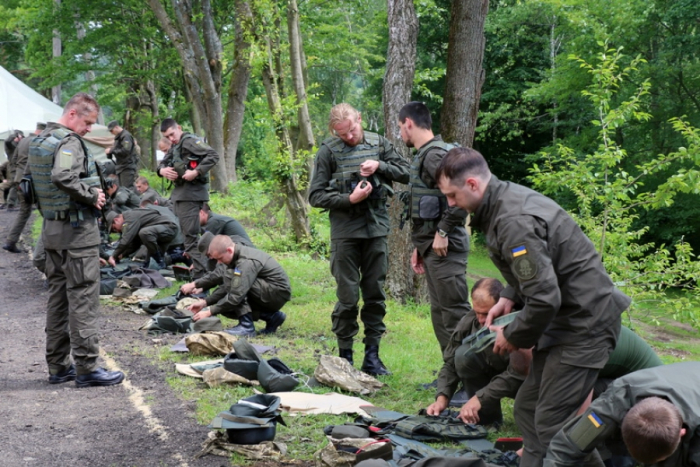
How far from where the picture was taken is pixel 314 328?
26.1 feet

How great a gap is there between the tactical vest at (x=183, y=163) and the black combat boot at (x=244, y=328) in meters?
2.78

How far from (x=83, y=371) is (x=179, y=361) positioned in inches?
37.1

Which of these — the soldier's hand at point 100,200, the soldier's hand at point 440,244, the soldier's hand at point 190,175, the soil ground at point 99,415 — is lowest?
the soil ground at point 99,415

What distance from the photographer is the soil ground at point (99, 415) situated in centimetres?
434

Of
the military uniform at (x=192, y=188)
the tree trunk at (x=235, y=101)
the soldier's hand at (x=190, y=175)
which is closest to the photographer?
the soldier's hand at (x=190, y=175)

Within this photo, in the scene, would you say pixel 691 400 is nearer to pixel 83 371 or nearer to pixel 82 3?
pixel 83 371

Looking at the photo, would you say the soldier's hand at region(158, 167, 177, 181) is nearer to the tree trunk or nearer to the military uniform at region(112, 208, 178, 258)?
the military uniform at region(112, 208, 178, 258)

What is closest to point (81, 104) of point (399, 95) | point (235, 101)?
point (399, 95)

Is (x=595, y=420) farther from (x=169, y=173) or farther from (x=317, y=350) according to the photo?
(x=169, y=173)

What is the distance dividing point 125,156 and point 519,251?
12.1 meters

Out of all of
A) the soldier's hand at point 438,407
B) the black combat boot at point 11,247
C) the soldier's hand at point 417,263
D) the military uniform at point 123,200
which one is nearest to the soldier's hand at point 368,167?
the soldier's hand at point 417,263

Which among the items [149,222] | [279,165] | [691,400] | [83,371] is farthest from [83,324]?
[279,165]

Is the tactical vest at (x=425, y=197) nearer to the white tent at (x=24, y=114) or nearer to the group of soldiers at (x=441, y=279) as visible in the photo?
the group of soldiers at (x=441, y=279)

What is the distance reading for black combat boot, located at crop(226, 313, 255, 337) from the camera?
7506 millimetres
